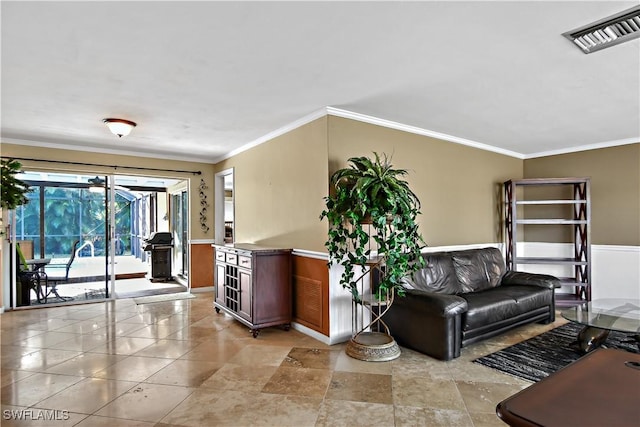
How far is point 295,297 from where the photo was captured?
416 cm

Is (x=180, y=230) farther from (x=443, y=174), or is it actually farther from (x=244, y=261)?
(x=443, y=174)

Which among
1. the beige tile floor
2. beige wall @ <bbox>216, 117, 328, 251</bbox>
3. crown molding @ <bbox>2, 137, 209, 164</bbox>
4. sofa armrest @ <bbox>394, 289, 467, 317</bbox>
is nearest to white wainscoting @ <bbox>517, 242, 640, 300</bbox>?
the beige tile floor

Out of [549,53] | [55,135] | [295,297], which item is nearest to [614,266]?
[549,53]

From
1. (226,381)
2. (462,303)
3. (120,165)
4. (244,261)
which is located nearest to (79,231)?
(120,165)

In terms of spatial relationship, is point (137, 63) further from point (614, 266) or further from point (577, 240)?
point (614, 266)

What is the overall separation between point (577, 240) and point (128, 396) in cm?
608

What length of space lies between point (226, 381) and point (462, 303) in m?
2.11

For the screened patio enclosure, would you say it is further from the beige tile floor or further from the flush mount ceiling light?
the flush mount ceiling light

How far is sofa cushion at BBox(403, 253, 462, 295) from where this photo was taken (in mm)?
3834

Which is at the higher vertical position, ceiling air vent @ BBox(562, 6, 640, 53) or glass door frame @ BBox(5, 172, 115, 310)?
ceiling air vent @ BBox(562, 6, 640, 53)

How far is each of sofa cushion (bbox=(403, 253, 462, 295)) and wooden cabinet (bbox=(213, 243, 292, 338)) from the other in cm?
139

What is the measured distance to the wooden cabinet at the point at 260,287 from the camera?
392 centimetres

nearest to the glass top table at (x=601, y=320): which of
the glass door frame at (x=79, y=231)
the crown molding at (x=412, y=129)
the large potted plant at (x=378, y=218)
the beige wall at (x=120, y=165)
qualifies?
the large potted plant at (x=378, y=218)

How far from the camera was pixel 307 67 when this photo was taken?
270cm
